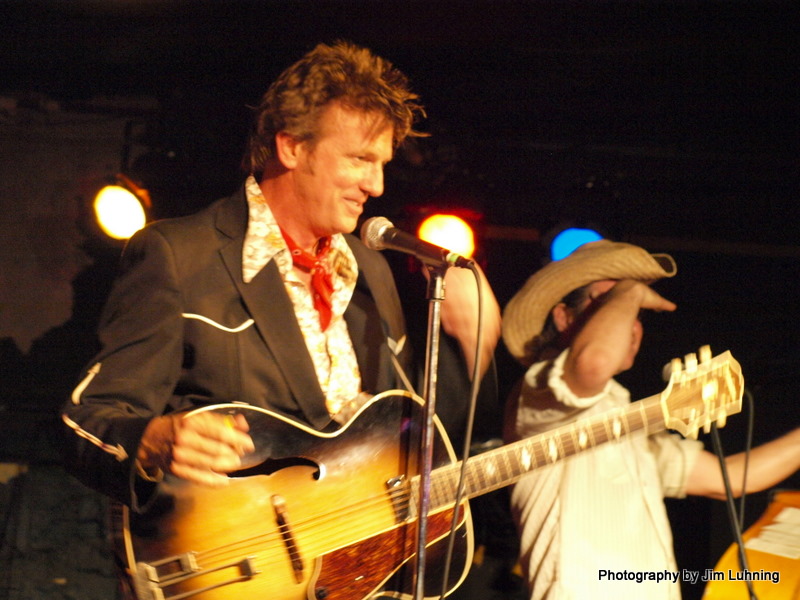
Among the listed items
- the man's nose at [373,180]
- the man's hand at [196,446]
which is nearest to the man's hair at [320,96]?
the man's nose at [373,180]

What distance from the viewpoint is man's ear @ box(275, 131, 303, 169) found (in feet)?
7.21

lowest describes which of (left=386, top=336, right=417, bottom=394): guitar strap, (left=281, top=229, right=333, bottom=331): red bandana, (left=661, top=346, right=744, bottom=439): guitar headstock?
(left=661, top=346, right=744, bottom=439): guitar headstock

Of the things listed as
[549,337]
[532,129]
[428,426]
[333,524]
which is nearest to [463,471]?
[428,426]

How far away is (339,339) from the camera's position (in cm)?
221

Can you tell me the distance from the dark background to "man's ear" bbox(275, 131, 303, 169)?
0.87 feet

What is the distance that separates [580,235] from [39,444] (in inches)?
70.7

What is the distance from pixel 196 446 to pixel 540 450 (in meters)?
0.94

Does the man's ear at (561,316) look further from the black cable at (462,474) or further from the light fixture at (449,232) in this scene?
the black cable at (462,474)

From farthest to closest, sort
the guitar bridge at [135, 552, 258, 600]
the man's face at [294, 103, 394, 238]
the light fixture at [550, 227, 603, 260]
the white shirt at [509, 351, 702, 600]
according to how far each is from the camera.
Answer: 1. the light fixture at [550, 227, 603, 260]
2. the white shirt at [509, 351, 702, 600]
3. the man's face at [294, 103, 394, 238]
4. the guitar bridge at [135, 552, 258, 600]

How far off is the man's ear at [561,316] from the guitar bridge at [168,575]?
4.02ft

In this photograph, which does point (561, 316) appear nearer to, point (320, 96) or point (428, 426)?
point (428, 426)

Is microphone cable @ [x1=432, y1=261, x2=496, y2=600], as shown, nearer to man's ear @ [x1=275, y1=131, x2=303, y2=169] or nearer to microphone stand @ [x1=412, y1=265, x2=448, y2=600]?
microphone stand @ [x1=412, y1=265, x2=448, y2=600]

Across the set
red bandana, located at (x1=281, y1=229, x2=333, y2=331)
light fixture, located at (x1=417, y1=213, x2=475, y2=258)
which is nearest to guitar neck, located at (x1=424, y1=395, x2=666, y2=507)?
red bandana, located at (x1=281, y1=229, x2=333, y2=331)

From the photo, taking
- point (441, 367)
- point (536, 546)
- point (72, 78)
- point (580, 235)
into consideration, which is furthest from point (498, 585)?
point (72, 78)
